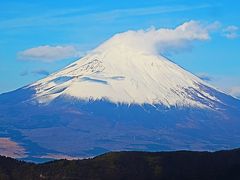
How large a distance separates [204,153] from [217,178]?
59.1ft

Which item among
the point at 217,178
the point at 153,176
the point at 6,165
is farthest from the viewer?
the point at 6,165

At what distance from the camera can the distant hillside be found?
89688mm

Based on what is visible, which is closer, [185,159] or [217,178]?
[217,178]

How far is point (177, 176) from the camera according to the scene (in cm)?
8931

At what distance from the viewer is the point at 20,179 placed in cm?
8981

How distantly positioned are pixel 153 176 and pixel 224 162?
1060cm

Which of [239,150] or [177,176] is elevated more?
[239,150]

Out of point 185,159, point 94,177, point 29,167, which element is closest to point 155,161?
point 185,159

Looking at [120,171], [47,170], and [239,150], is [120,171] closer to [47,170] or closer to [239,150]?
[47,170]

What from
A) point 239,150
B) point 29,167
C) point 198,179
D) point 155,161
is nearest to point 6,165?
point 29,167

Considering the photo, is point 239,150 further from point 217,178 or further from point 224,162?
point 217,178

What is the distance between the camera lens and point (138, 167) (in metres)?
95.4

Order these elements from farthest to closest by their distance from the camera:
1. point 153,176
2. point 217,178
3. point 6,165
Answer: point 6,165
point 153,176
point 217,178

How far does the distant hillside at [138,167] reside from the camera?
8969 centimetres
